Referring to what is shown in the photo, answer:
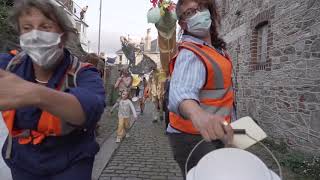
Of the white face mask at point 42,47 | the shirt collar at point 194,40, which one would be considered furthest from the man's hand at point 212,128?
the shirt collar at point 194,40

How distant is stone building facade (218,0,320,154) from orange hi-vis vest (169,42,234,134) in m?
5.05

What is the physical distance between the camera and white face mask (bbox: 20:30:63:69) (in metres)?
2.10

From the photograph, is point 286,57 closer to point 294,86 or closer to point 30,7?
point 294,86

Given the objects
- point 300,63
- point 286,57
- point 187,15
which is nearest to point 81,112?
point 187,15

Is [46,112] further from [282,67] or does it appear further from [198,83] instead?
[282,67]

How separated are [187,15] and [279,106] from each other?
22.7 ft

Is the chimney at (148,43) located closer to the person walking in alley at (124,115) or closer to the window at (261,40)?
the window at (261,40)

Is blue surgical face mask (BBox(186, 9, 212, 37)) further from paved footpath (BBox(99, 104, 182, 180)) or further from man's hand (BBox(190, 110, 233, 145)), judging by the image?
paved footpath (BBox(99, 104, 182, 180))

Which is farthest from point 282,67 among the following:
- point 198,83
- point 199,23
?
point 198,83

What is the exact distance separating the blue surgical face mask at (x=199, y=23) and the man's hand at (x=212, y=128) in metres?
1.01

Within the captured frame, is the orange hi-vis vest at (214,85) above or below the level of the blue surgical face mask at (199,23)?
below

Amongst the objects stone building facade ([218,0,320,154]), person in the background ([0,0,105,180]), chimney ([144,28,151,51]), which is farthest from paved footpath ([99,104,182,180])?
chimney ([144,28,151,51])

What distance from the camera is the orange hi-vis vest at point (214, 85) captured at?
2404 mm

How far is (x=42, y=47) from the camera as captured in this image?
210cm
